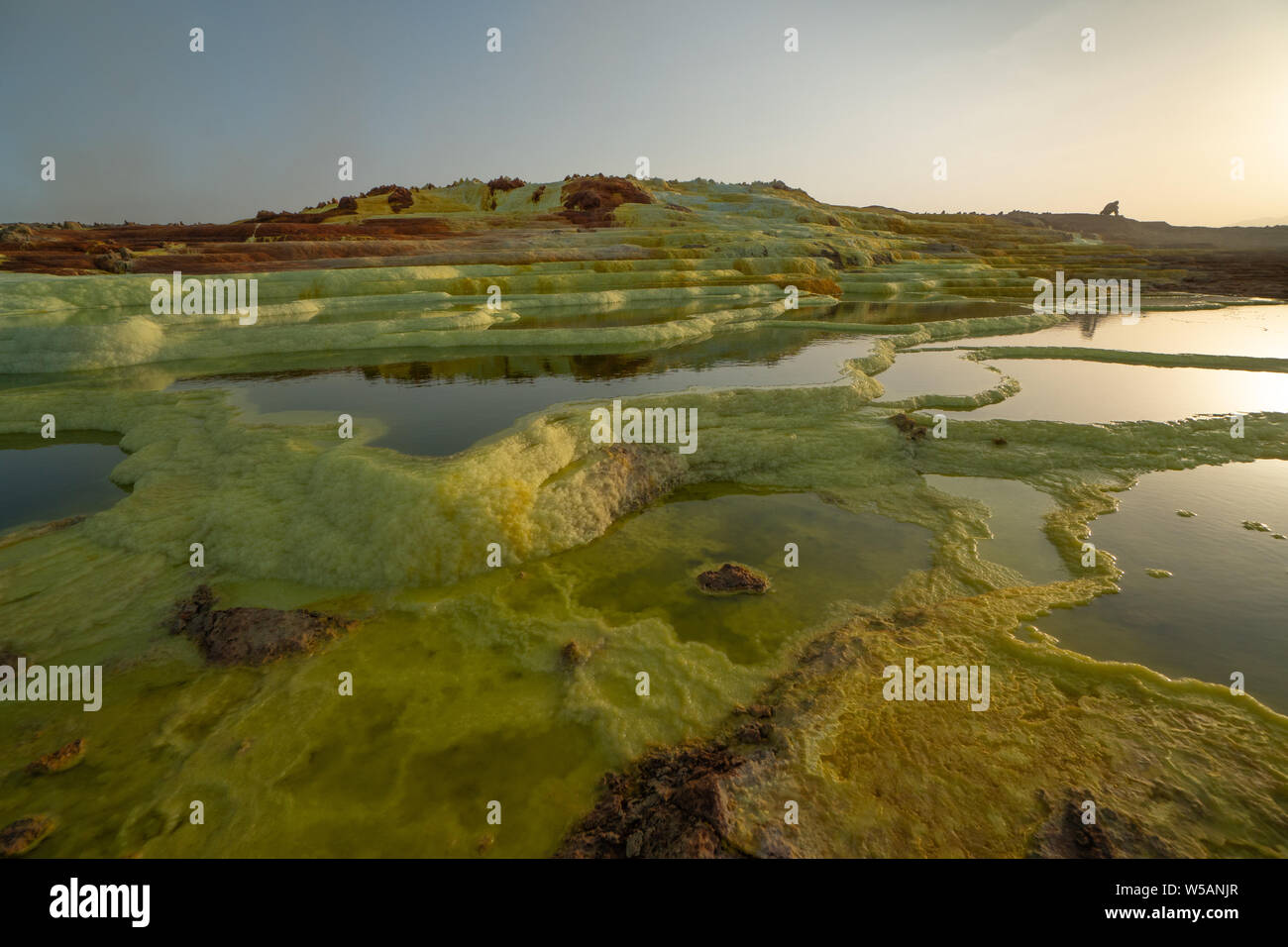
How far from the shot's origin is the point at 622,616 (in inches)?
410

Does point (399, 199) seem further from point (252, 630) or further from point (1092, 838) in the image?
point (1092, 838)

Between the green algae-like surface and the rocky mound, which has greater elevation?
the rocky mound

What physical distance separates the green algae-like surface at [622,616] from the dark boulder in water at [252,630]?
336 millimetres

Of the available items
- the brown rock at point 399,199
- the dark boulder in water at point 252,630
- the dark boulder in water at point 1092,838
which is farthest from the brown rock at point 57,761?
the brown rock at point 399,199

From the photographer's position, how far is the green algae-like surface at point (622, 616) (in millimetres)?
6781

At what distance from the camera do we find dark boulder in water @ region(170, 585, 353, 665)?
9312mm

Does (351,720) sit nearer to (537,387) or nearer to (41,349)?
(537,387)

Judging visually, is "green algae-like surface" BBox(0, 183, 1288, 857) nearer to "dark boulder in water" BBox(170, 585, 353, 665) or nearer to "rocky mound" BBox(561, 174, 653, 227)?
"dark boulder in water" BBox(170, 585, 353, 665)

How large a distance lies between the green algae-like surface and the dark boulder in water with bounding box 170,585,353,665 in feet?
1.10

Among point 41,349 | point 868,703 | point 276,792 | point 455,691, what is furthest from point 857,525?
point 41,349

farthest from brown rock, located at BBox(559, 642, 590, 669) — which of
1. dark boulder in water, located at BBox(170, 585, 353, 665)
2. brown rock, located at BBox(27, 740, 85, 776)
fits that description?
brown rock, located at BBox(27, 740, 85, 776)

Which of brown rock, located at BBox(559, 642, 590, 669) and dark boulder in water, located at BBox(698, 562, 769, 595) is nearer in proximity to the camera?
brown rock, located at BBox(559, 642, 590, 669)

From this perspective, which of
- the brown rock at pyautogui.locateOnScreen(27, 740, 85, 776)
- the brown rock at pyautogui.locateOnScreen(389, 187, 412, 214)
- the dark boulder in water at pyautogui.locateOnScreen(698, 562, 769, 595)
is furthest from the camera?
the brown rock at pyautogui.locateOnScreen(389, 187, 412, 214)

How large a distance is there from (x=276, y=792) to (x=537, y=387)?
2072 cm
